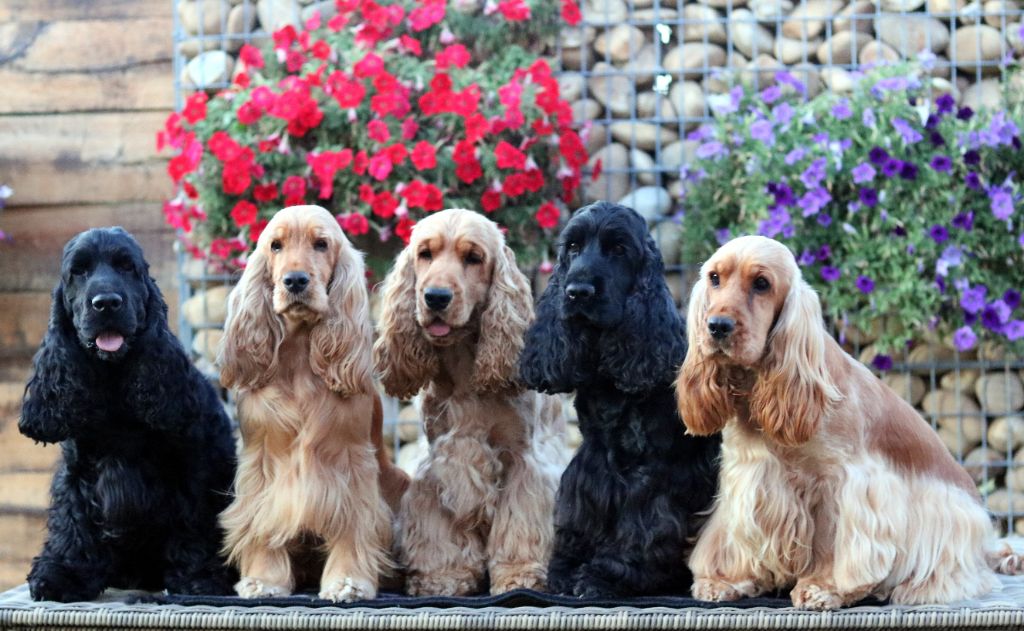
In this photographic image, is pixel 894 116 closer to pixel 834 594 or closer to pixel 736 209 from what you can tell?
pixel 736 209

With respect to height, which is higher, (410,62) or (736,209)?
(410,62)

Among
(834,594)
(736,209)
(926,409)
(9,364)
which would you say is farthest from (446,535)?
(9,364)

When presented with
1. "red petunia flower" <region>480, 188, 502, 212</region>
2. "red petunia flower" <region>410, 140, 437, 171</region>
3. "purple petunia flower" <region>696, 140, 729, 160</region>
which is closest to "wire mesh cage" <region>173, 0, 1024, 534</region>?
"purple petunia flower" <region>696, 140, 729, 160</region>

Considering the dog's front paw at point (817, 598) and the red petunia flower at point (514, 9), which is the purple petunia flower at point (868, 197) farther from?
the dog's front paw at point (817, 598)

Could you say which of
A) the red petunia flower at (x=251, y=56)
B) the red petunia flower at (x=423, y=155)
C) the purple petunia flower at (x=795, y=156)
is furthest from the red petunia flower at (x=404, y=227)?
the purple petunia flower at (x=795, y=156)

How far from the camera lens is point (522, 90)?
569 cm

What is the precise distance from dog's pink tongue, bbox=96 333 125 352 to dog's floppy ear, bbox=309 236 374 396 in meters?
0.50

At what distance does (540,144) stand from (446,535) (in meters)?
2.51

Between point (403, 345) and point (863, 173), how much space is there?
2527 mm

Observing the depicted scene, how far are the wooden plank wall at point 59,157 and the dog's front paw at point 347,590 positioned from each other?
10.7 feet

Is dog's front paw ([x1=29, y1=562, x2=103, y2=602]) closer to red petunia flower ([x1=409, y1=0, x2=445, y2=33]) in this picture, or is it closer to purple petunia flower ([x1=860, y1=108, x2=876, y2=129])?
red petunia flower ([x1=409, y1=0, x2=445, y2=33])

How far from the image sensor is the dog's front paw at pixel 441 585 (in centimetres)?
361

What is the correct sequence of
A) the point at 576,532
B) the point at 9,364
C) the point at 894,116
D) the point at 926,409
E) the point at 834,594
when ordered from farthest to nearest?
the point at 9,364, the point at 926,409, the point at 894,116, the point at 576,532, the point at 834,594

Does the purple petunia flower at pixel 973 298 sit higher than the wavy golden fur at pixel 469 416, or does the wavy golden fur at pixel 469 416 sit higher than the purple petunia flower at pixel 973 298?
the purple petunia flower at pixel 973 298
